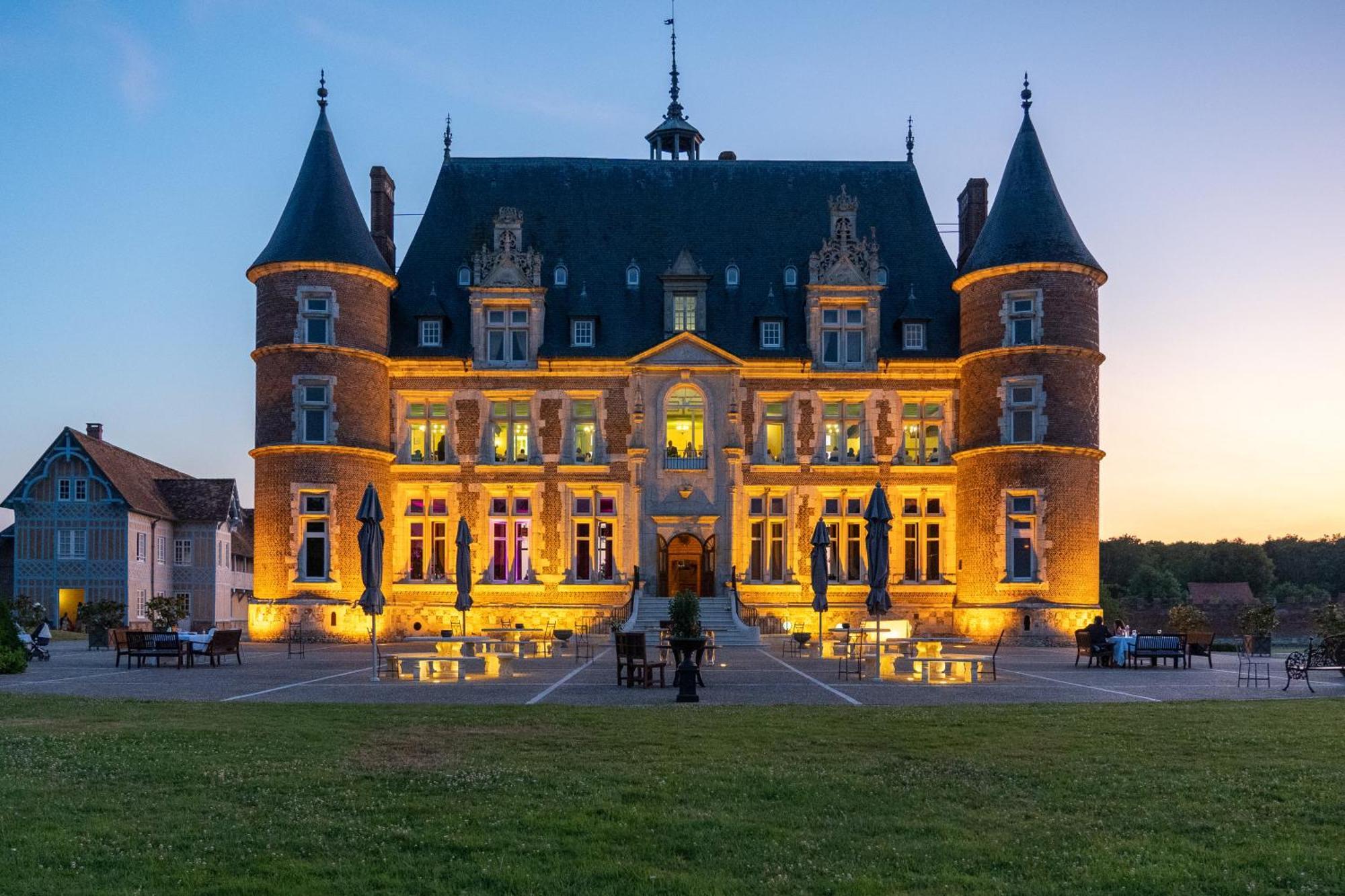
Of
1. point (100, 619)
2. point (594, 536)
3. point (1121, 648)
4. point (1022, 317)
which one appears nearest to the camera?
point (1121, 648)

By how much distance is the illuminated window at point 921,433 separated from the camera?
41.8 metres

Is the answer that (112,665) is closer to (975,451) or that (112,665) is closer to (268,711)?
(268,711)

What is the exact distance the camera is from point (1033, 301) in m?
39.2

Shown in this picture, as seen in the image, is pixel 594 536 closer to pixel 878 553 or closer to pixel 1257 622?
pixel 878 553

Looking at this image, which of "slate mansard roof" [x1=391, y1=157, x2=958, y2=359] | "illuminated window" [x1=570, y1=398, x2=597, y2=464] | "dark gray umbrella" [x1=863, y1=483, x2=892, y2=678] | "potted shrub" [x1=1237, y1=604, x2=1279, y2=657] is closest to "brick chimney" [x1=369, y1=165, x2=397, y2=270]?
"slate mansard roof" [x1=391, y1=157, x2=958, y2=359]

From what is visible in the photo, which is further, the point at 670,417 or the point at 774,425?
the point at 774,425

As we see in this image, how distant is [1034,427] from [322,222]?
2371 centimetres

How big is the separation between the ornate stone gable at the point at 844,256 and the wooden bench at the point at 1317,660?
814 inches

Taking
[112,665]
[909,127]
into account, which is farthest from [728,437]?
[112,665]

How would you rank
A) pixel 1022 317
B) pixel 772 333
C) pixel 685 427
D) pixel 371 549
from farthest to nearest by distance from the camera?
pixel 772 333 → pixel 685 427 → pixel 1022 317 → pixel 371 549

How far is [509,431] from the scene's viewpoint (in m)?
41.7

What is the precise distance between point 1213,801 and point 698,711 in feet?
24.9

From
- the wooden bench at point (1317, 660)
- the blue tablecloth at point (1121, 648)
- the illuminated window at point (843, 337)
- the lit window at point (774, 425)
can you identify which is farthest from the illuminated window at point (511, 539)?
the wooden bench at point (1317, 660)

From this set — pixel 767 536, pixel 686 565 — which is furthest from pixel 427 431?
pixel 767 536
